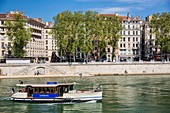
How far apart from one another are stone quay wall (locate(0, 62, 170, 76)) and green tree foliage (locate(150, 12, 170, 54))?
8.34 metres

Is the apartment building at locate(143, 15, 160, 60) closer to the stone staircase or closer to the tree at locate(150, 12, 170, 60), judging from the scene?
the tree at locate(150, 12, 170, 60)

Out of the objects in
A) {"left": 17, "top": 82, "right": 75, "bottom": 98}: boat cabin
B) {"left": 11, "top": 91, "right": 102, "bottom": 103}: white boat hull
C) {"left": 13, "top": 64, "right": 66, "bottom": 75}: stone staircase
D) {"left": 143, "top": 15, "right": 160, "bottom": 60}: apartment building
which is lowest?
{"left": 11, "top": 91, "right": 102, "bottom": 103}: white boat hull

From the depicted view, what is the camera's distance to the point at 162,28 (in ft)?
318

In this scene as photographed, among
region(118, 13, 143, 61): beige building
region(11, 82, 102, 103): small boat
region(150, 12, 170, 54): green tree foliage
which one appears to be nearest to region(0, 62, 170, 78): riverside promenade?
region(150, 12, 170, 54): green tree foliage

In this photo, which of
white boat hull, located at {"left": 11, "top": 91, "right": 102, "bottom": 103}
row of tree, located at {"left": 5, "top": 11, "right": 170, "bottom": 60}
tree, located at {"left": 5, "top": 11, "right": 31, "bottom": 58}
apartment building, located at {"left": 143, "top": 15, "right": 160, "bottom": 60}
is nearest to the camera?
white boat hull, located at {"left": 11, "top": 91, "right": 102, "bottom": 103}

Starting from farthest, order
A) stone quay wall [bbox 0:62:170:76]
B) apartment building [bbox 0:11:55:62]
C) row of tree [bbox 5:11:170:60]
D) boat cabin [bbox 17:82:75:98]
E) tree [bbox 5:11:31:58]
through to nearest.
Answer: apartment building [bbox 0:11:55:62]
row of tree [bbox 5:11:170:60]
tree [bbox 5:11:31:58]
stone quay wall [bbox 0:62:170:76]
boat cabin [bbox 17:82:75:98]

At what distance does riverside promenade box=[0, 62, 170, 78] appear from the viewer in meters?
84.5

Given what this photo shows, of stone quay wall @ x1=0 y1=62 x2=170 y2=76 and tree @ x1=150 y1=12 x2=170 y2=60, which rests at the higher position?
tree @ x1=150 y1=12 x2=170 y2=60

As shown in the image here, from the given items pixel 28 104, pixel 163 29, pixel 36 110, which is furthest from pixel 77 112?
pixel 163 29

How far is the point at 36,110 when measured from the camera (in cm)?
3688

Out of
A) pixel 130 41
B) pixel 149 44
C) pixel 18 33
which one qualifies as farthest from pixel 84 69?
pixel 149 44

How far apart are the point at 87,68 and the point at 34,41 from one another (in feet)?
105

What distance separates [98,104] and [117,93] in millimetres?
9587

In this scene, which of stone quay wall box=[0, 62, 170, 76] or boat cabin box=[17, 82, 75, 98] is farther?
stone quay wall box=[0, 62, 170, 76]
